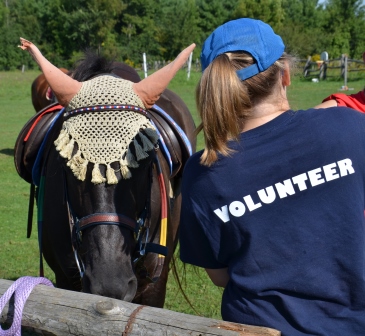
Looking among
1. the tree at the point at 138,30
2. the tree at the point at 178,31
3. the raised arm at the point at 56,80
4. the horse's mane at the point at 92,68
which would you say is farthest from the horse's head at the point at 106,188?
the tree at the point at 178,31

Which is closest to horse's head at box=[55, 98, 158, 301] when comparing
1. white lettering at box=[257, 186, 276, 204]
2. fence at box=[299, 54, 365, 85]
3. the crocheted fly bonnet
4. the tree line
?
the crocheted fly bonnet

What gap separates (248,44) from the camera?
1.82 m

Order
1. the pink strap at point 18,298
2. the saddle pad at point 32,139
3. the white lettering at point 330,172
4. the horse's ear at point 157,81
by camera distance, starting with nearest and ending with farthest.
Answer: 1. the white lettering at point 330,172
2. the pink strap at point 18,298
3. the horse's ear at point 157,81
4. the saddle pad at point 32,139

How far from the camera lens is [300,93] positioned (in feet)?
80.5

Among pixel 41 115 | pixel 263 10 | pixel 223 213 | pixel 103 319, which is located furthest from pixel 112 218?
pixel 263 10

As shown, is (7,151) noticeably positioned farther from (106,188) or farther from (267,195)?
(267,195)

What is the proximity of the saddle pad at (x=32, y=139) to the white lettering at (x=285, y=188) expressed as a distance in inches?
98.5

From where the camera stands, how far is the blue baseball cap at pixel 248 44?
71.2 inches

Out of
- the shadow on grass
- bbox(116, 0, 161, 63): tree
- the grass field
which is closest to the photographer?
the grass field

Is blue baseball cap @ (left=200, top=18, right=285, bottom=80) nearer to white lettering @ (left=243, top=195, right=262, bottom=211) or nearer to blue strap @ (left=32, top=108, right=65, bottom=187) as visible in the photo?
white lettering @ (left=243, top=195, right=262, bottom=211)

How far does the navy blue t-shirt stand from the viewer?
1.75 metres

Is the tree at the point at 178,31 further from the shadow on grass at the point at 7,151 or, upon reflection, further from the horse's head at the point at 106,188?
the horse's head at the point at 106,188

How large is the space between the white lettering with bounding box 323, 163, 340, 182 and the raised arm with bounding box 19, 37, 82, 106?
5.71 ft

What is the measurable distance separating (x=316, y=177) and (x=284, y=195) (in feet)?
0.35
